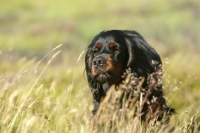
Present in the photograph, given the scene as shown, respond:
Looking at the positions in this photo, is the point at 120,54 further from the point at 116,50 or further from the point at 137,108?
the point at 137,108

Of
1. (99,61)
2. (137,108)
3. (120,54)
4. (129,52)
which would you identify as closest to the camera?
(137,108)

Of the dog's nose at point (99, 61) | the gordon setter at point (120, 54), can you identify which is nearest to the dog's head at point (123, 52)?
the gordon setter at point (120, 54)

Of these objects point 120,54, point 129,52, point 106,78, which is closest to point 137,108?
point 106,78

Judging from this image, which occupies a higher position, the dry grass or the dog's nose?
the dog's nose

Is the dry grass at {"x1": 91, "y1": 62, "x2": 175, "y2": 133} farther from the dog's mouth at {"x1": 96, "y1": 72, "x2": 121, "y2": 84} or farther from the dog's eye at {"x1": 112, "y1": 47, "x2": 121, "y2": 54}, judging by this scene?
the dog's eye at {"x1": 112, "y1": 47, "x2": 121, "y2": 54}

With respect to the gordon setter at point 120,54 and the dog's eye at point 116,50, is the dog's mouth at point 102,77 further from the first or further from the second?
the dog's eye at point 116,50

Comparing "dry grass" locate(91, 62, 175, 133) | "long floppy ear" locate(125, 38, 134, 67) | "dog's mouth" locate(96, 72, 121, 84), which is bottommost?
"dry grass" locate(91, 62, 175, 133)

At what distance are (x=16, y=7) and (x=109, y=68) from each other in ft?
75.2

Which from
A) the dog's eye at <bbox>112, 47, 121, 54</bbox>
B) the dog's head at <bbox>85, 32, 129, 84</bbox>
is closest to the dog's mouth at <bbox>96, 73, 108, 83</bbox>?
the dog's head at <bbox>85, 32, 129, 84</bbox>

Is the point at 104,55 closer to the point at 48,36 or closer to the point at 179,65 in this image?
the point at 179,65

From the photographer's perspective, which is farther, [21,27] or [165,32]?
[21,27]

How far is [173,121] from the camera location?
5094mm

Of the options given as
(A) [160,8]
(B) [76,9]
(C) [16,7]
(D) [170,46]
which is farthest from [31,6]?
(D) [170,46]

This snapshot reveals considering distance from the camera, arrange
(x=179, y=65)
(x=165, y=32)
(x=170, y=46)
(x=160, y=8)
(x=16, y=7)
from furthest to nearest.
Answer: (x=16, y=7) → (x=160, y=8) → (x=165, y=32) → (x=170, y=46) → (x=179, y=65)
